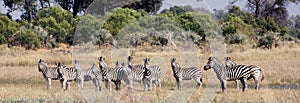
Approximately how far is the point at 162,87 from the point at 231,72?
1701 mm

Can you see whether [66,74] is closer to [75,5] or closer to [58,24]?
[58,24]

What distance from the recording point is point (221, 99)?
10.7 metres

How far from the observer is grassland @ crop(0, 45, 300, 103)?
10560 millimetres

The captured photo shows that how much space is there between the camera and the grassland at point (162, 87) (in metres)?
10.6

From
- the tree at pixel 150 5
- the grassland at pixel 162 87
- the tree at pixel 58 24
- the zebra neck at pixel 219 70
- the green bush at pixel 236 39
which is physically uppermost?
the tree at pixel 150 5

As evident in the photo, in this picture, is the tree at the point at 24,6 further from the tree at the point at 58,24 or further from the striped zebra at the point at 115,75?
the striped zebra at the point at 115,75

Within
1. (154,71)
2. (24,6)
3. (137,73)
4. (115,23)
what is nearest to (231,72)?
(154,71)

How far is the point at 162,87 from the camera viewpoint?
1363 cm

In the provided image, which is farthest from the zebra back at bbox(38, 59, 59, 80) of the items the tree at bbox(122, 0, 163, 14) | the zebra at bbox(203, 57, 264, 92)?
the zebra at bbox(203, 57, 264, 92)

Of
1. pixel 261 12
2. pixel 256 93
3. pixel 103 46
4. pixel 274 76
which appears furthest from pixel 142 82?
pixel 261 12

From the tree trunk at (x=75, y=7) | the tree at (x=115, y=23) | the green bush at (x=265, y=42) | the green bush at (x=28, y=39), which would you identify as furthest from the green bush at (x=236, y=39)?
the tree trunk at (x=75, y=7)

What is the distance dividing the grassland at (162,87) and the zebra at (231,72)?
26cm

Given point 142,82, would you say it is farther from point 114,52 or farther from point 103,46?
point 103,46

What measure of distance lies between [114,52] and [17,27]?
63.6 feet
